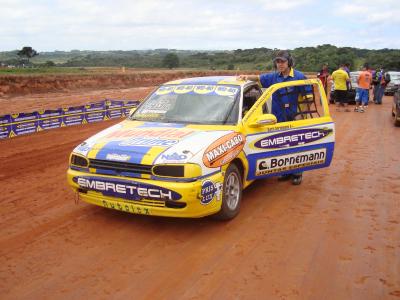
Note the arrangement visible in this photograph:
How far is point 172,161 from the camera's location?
14.6ft

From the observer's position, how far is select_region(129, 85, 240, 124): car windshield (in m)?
5.61

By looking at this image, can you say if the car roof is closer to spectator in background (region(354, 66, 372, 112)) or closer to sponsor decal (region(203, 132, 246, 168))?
sponsor decal (region(203, 132, 246, 168))

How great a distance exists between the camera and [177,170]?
4.47m

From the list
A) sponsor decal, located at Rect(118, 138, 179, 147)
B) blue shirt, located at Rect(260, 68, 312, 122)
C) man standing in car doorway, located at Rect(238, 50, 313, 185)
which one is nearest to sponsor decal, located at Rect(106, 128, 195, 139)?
sponsor decal, located at Rect(118, 138, 179, 147)

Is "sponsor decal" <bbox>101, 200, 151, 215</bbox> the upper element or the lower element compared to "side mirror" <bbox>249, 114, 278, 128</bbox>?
lower

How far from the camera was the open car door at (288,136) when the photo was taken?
560 cm

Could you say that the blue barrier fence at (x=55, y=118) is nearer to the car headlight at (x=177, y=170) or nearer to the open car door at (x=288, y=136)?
the open car door at (x=288, y=136)

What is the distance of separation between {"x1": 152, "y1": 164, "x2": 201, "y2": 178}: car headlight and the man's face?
283 cm

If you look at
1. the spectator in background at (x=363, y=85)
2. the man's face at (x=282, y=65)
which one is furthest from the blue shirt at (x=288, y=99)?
the spectator in background at (x=363, y=85)

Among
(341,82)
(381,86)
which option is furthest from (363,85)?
(381,86)

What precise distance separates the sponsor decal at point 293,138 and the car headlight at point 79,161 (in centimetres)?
223

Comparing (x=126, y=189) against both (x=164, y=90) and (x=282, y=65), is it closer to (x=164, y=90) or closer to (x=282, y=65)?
(x=164, y=90)

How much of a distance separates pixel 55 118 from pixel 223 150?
32.5 feet

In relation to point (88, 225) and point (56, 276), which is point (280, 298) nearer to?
point (56, 276)
